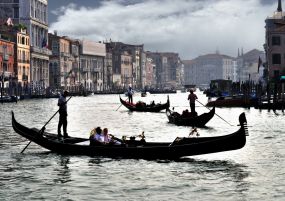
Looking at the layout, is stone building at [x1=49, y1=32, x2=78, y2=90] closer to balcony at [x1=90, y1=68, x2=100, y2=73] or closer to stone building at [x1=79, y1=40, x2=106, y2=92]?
stone building at [x1=79, y1=40, x2=106, y2=92]

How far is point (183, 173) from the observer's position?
14.4 meters

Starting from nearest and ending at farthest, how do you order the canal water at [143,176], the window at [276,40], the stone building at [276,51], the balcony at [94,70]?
the canal water at [143,176] < the stone building at [276,51] < the window at [276,40] < the balcony at [94,70]

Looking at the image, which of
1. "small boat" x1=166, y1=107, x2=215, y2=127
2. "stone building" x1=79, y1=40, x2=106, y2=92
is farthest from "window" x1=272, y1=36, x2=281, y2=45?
"stone building" x1=79, y1=40, x2=106, y2=92

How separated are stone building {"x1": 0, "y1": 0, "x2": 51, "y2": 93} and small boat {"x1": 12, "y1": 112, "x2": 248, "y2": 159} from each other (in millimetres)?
81885

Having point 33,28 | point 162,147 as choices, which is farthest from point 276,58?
point 162,147

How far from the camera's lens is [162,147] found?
51.5ft

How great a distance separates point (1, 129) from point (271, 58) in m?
47.6

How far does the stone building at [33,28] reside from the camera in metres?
102

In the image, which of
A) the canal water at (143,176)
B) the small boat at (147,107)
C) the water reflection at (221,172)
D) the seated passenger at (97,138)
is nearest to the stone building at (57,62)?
the small boat at (147,107)

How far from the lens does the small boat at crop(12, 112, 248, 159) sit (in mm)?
15047

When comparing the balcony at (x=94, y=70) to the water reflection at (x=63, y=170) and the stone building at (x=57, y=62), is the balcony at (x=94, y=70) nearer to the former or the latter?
the stone building at (x=57, y=62)

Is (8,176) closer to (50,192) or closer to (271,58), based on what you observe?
(50,192)

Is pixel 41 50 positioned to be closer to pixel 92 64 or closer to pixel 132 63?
pixel 92 64

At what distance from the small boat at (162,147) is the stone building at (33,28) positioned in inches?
3224
